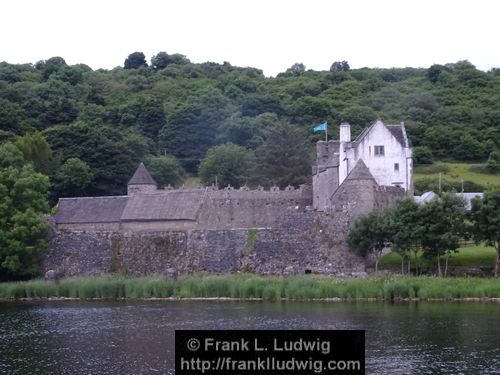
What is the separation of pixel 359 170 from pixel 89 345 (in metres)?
29.0

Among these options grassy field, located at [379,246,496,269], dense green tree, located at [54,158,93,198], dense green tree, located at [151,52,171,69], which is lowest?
grassy field, located at [379,246,496,269]

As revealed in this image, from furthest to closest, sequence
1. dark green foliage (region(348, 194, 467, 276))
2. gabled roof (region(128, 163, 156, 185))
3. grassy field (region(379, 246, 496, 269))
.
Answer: gabled roof (region(128, 163, 156, 185)) < grassy field (region(379, 246, 496, 269)) < dark green foliage (region(348, 194, 467, 276))

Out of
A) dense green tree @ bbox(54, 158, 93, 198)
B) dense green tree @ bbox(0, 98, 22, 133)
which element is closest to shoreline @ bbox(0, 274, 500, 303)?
dense green tree @ bbox(54, 158, 93, 198)

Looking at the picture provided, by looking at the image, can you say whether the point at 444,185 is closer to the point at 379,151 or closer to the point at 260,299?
the point at 379,151

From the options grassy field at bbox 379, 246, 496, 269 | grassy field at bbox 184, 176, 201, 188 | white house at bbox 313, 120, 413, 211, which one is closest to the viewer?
grassy field at bbox 379, 246, 496, 269

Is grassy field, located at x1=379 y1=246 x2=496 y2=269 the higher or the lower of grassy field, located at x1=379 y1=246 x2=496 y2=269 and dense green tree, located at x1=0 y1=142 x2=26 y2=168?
the lower

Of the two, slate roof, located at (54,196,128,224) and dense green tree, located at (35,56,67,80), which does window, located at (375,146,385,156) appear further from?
dense green tree, located at (35,56,67,80)

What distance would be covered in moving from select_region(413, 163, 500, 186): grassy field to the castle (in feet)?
77.1

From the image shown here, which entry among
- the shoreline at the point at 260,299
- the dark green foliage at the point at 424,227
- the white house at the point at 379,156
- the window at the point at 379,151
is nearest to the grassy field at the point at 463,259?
the dark green foliage at the point at 424,227

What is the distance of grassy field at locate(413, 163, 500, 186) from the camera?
9031cm

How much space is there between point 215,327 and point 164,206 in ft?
95.6

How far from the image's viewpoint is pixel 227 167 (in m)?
91.2

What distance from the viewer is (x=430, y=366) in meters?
30.5

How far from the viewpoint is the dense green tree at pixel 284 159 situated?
8619cm
